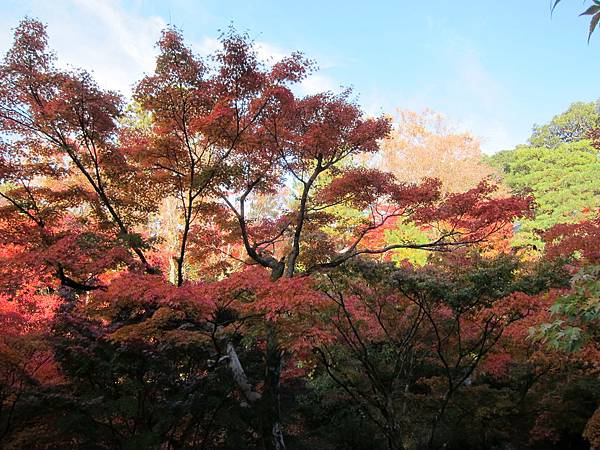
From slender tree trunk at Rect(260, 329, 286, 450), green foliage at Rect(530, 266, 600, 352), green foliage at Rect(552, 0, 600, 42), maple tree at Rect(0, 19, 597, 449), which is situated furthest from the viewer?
slender tree trunk at Rect(260, 329, 286, 450)

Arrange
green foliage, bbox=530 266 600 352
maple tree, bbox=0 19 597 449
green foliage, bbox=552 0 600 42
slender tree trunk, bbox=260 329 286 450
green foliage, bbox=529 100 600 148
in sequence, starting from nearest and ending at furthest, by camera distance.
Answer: green foliage, bbox=552 0 600 42, green foliage, bbox=530 266 600 352, maple tree, bbox=0 19 597 449, slender tree trunk, bbox=260 329 286 450, green foliage, bbox=529 100 600 148

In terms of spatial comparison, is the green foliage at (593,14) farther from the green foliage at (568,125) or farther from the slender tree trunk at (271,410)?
the green foliage at (568,125)

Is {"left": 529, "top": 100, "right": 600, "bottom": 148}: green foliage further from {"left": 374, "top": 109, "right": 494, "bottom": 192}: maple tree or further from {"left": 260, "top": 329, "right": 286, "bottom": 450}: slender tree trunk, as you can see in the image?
{"left": 260, "top": 329, "right": 286, "bottom": 450}: slender tree trunk

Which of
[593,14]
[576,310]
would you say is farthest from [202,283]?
[593,14]

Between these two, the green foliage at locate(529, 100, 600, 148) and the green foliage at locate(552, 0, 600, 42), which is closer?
the green foliage at locate(552, 0, 600, 42)

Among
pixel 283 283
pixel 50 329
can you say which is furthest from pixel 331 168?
pixel 50 329

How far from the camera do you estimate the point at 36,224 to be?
25.3 feet

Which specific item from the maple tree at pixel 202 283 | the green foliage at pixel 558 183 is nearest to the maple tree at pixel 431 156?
the green foliage at pixel 558 183

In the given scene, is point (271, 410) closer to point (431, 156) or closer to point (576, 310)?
point (576, 310)

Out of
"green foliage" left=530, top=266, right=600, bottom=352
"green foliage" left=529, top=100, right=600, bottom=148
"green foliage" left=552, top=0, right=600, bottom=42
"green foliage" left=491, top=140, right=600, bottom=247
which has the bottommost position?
"green foliage" left=530, top=266, right=600, bottom=352

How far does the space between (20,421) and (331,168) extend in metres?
7.64

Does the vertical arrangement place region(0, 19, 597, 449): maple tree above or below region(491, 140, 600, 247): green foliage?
below

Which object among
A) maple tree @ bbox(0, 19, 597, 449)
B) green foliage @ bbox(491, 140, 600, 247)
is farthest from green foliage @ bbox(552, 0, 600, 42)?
green foliage @ bbox(491, 140, 600, 247)

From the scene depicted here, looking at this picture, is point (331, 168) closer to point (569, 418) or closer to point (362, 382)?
point (362, 382)
